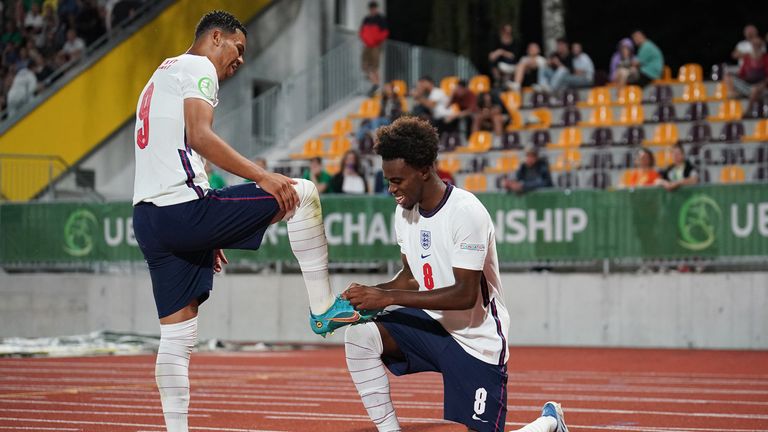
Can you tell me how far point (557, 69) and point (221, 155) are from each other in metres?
18.3

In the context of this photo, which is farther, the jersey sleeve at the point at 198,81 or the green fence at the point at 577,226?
the green fence at the point at 577,226

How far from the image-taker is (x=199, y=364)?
14477mm

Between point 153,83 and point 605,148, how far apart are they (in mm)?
15268

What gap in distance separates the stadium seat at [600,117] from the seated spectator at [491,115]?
141cm

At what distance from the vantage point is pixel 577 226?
676 inches

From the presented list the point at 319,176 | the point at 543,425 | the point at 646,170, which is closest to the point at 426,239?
the point at 543,425

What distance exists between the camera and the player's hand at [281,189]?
602 centimetres

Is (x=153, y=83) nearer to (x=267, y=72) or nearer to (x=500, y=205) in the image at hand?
(x=500, y=205)

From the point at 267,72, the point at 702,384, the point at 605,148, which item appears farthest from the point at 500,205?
the point at 267,72

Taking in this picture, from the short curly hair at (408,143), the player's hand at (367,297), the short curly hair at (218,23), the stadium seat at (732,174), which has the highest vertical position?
the stadium seat at (732,174)

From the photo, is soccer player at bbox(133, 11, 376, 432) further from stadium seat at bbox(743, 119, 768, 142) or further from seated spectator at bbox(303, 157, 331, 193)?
stadium seat at bbox(743, 119, 768, 142)

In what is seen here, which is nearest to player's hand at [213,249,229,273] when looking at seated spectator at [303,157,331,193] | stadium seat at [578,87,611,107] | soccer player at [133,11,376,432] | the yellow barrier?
soccer player at [133,11,376,432]

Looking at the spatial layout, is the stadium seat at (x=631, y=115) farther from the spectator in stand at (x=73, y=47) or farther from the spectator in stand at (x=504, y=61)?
the spectator in stand at (x=73, y=47)

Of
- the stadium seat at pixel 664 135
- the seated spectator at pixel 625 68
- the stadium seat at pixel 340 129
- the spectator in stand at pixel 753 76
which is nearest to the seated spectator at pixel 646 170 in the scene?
the stadium seat at pixel 664 135
